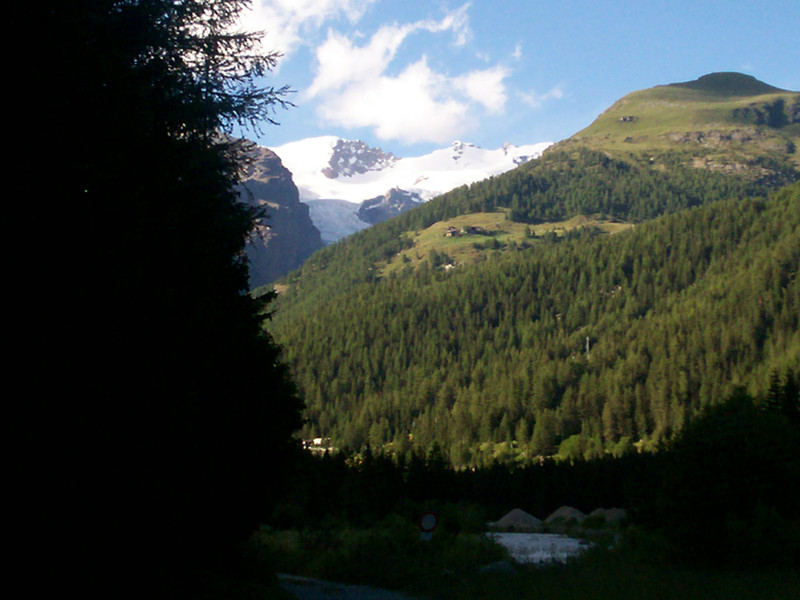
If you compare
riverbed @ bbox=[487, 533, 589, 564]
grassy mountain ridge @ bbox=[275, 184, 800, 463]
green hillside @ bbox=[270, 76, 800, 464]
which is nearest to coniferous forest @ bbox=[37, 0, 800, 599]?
riverbed @ bbox=[487, 533, 589, 564]

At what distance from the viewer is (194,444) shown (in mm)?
8469

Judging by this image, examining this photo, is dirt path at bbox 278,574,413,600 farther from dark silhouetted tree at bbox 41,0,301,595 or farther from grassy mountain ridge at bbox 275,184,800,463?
grassy mountain ridge at bbox 275,184,800,463

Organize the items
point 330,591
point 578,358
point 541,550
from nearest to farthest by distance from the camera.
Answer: point 330,591, point 541,550, point 578,358

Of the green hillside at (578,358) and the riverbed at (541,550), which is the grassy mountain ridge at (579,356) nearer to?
the green hillside at (578,358)

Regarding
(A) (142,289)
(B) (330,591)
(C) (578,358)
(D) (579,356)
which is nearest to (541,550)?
(B) (330,591)

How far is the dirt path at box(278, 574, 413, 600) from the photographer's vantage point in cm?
1452

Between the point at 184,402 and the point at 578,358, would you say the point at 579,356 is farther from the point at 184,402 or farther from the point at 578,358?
the point at 184,402

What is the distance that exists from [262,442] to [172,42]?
6.96 meters

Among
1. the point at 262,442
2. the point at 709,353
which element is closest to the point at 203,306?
the point at 262,442

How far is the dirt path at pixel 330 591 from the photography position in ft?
47.6

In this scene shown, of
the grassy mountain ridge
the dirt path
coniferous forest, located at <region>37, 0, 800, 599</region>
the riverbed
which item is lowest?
the grassy mountain ridge

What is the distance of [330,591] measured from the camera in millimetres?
15273

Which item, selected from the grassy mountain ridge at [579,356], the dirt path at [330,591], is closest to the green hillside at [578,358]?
the grassy mountain ridge at [579,356]

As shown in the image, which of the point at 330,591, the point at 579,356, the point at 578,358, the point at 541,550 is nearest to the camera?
the point at 330,591
